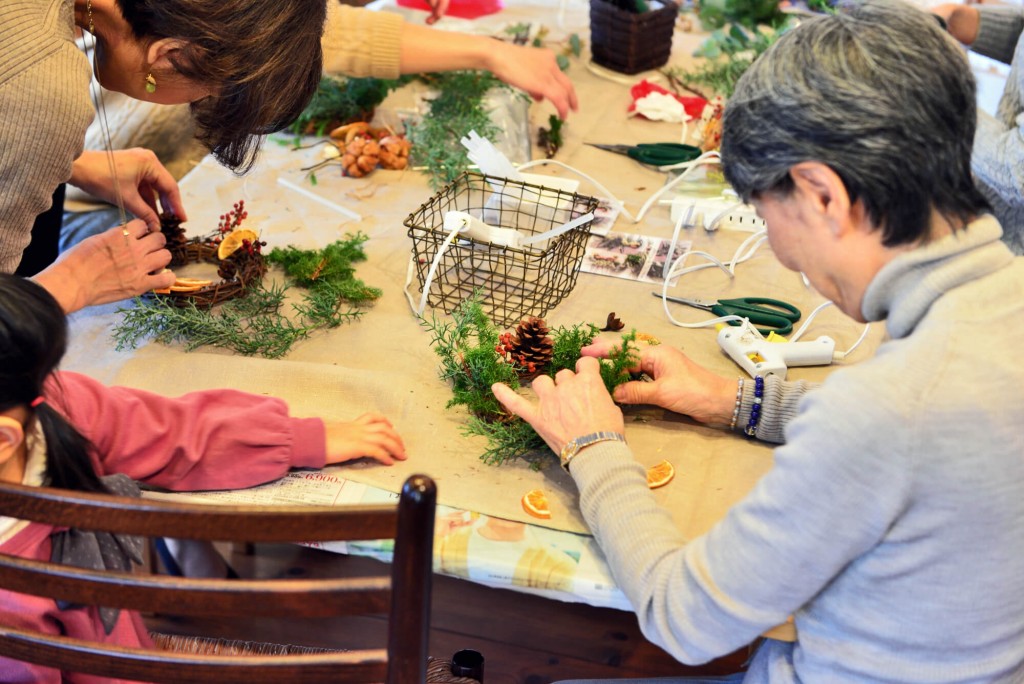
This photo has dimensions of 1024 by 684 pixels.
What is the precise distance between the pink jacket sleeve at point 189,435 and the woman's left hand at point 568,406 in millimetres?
264

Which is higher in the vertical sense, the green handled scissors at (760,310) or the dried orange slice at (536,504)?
the dried orange slice at (536,504)

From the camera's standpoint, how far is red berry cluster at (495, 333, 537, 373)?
1330mm

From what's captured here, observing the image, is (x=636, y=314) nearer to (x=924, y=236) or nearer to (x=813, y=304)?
(x=813, y=304)

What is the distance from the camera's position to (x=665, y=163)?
2.04m

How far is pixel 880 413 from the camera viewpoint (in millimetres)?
832

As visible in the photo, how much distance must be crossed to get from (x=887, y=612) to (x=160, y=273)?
3.87 ft

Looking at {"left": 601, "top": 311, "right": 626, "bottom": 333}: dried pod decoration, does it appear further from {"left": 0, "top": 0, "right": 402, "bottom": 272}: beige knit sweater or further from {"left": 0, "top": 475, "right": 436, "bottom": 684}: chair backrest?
{"left": 0, "top": 0, "right": 402, "bottom": 272}: beige knit sweater

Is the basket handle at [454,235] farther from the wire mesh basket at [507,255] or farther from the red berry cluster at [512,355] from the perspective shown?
the red berry cluster at [512,355]

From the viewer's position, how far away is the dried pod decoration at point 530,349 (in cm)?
133

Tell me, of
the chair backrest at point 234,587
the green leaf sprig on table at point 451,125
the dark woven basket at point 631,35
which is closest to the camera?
the chair backrest at point 234,587

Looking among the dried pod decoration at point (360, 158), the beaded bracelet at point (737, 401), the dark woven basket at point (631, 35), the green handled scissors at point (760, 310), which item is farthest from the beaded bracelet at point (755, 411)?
the dark woven basket at point (631, 35)

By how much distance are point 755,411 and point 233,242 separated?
0.92 meters

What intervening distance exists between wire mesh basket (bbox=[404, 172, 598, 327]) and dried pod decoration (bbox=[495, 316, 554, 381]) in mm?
158

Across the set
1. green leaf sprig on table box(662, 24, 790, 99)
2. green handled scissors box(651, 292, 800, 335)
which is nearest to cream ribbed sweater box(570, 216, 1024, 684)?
green handled scissors box(651, 292, 800, 335)
